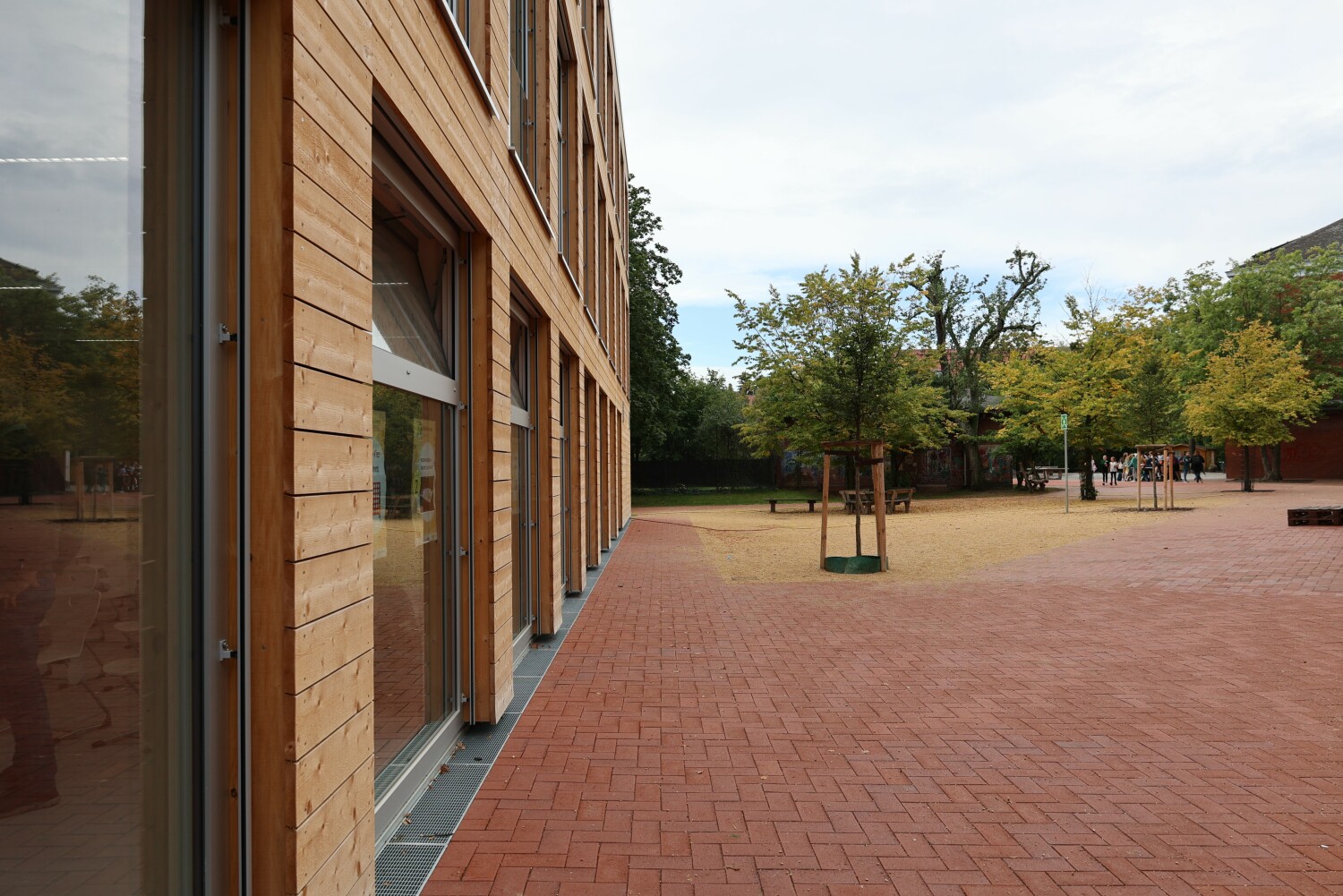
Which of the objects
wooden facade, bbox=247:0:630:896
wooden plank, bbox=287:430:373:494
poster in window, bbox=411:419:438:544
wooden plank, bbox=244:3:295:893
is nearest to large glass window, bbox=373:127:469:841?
poster in window, bbox=411:419:438:544

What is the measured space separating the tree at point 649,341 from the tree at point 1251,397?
20.9 m

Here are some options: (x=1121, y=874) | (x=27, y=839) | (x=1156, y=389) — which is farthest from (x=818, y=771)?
(x=1156, y=389)

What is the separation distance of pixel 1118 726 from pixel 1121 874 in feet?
6.63

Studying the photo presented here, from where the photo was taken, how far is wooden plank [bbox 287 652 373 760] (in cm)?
225

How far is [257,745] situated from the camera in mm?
2186

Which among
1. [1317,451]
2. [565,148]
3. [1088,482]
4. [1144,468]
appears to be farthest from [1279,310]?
[565,148]

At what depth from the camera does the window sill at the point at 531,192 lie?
604cm

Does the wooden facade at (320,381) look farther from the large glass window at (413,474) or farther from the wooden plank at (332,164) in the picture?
the large glass window at (413,474)

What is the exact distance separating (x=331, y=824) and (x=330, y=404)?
1.23 meters

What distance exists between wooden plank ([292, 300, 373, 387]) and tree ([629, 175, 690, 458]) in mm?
33411

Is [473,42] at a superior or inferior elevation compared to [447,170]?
superior

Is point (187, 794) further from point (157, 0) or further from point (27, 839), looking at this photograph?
point (157, 0)

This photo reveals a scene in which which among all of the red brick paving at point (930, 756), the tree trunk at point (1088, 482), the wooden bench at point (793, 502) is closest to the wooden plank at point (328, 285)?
the red brick paving at point (930, 756)

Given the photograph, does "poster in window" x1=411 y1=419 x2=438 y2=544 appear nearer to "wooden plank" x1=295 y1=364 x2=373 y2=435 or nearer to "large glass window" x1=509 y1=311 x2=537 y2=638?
"wooden plank" x1=295 y1=364 x2=373 y2=435
